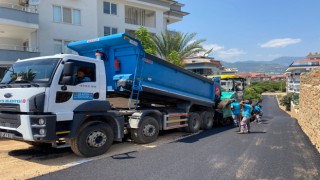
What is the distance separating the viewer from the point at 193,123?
36.0 feet

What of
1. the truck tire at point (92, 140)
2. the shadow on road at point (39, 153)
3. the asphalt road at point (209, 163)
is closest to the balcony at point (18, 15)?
the shadow on road at point (39, 153)

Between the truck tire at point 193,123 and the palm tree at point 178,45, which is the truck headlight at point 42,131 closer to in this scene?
the truck tire at point 193,123

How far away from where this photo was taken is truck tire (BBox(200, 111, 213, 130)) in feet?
38.5

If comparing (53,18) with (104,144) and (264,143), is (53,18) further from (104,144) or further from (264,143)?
(264,143)

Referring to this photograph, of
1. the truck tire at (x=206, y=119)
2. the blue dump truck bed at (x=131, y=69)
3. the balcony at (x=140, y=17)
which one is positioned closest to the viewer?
the blue dump truck bed at (x=131, y=69)

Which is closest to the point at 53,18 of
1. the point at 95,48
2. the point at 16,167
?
the point at 95,48

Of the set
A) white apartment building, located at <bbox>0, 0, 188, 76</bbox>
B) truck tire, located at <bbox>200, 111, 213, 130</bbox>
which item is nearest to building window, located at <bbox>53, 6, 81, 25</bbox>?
white apartment building, located at <bbox>0, 0, 188, 76</bbox>

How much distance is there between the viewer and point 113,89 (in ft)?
27.5

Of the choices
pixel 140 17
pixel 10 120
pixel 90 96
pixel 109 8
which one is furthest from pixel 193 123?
pixel 140 17

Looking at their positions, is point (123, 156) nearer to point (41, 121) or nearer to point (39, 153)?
point (41, 121)

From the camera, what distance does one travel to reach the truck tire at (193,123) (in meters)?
10.8

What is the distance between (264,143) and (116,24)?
19010 millimetres

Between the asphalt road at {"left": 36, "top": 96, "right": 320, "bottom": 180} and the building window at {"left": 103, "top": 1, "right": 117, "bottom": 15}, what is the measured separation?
1847 centimetres

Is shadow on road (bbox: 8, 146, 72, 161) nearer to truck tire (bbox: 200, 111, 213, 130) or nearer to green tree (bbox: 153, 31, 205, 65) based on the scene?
truck tire (bbox: 200, 111, 213, 130)
